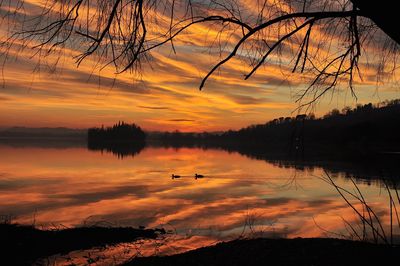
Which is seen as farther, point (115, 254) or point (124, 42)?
point (115, 254)

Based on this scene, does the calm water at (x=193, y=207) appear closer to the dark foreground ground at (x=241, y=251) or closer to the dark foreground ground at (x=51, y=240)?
the dark foreground ground at (x=51, y=240)

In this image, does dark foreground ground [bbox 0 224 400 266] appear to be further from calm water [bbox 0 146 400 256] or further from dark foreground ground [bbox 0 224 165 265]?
calm water [bbox 0 146 400 256]

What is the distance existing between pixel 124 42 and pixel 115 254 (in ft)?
29.0

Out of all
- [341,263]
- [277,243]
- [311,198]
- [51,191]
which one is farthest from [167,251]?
[51,191]

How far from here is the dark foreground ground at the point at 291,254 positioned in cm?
494

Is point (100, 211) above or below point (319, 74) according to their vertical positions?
below

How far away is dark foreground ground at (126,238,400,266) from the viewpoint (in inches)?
195

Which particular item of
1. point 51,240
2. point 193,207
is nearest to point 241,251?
point 51,240

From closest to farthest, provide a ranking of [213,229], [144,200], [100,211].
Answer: [213,229]
[100,211]
[144,200]

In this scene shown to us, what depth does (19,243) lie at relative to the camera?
12.6 meters

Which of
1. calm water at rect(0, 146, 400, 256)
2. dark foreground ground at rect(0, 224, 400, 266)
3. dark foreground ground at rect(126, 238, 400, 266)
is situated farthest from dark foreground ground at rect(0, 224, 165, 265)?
dark foreground ground at rect(126, 238, 400, 266)

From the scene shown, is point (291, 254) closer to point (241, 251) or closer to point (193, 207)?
point (241, 251)

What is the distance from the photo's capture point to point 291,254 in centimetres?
638

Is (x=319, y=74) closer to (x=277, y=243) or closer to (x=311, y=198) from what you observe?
(x=277, y=243)
